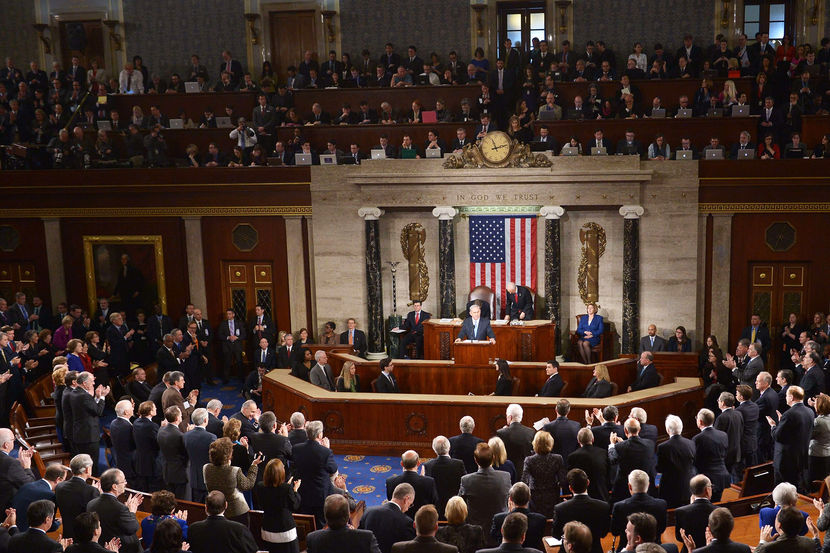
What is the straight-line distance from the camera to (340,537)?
599 centimetres

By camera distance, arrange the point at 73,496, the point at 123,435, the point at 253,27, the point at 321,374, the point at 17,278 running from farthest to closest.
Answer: the point at 253,27, the point at 17,278, the point at 321,374, the point at 123,435, the point at 73,496

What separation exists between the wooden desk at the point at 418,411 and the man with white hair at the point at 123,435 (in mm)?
3219

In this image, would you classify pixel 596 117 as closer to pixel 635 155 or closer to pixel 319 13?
pixel 635 155

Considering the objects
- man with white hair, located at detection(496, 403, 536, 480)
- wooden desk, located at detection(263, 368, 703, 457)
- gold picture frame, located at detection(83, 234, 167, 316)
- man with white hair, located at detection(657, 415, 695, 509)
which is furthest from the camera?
gold picture frame, located at detection(83, 234, 167, 316)

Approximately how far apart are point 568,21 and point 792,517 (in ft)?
52.8

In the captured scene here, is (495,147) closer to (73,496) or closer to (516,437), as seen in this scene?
(516,437)

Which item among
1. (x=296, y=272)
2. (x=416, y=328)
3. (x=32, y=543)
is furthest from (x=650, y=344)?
(x=32, y=543)

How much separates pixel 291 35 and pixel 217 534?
17016 millimetres

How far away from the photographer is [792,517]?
19.0 feet

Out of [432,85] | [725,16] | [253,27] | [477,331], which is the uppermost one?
[253,27]

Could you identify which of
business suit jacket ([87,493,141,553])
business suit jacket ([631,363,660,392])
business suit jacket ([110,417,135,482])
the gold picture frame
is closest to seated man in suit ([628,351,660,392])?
business suit jacket ([631,363,660,392])

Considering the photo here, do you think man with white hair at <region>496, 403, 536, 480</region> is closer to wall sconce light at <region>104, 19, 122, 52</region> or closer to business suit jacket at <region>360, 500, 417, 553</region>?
business suit jacket at <region>360, 500, 417, 553</region>

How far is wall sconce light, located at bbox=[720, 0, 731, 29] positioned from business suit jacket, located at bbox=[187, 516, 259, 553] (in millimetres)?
17285

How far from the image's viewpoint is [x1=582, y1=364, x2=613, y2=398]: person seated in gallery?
11.7m
